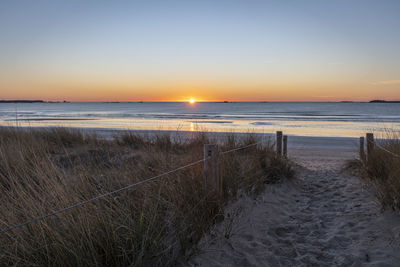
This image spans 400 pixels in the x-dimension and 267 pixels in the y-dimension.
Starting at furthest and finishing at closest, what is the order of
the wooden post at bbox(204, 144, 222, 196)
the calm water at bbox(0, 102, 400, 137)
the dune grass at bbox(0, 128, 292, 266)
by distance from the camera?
the calm water at bbox(0, 102, 400, 137), the wooden post at bbox(204, 144, 222, 196), the dune grass at bbox(0, 128, 292, 266)

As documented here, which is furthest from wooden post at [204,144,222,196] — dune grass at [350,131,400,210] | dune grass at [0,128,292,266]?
dune grass at [350,131,400,210]

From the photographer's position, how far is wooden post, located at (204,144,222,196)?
13.1ft

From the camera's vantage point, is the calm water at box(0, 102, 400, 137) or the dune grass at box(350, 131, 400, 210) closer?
the dune grass at box(350, 131, 400, 210)

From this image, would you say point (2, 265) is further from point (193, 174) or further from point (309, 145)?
point (309, 145)

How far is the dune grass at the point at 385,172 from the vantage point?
408cm

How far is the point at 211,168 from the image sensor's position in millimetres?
4012

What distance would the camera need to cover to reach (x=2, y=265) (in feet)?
7.29

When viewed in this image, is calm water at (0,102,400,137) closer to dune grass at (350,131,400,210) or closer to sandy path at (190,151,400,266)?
dune grass at (350,131,400,210)

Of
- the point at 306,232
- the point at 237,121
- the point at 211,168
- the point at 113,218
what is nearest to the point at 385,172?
the point at 306,232

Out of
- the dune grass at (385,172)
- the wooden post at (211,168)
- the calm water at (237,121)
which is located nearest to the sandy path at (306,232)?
the dune grass at (385,172)

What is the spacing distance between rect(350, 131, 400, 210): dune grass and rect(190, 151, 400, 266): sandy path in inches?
8.0

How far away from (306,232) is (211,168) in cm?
156

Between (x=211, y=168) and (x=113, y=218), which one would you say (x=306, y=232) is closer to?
(x=211, y=168)

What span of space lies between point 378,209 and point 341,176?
9.14ft
